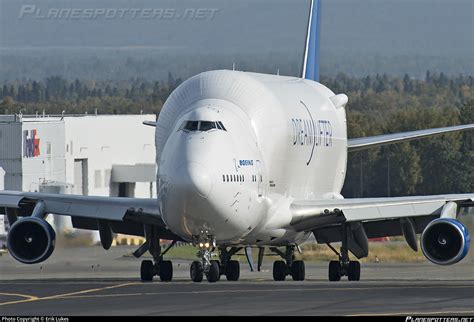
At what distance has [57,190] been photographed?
82.8m

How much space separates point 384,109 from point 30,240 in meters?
68.2

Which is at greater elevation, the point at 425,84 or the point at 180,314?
the point at 425,84

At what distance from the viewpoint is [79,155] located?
90000 millimetres

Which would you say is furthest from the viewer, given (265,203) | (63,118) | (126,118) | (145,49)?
(145,49)

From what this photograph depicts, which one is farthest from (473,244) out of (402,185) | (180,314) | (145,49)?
(145,49)

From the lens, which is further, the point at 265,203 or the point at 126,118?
the point at 126,118

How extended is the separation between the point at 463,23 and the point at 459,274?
9875cm

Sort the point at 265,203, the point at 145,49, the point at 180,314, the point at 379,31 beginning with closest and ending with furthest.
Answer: the point at 180,314, the point at 265,203, the point at 145,49, the point at 379,31

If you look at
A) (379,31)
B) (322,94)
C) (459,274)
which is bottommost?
(459,274)

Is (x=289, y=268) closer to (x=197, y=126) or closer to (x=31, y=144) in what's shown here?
(x=197, y=126)

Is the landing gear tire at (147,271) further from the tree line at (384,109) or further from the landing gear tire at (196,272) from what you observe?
the tree line at (384,109)

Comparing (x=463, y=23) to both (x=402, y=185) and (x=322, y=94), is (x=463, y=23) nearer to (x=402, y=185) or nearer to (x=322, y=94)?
(x=402, y=185)

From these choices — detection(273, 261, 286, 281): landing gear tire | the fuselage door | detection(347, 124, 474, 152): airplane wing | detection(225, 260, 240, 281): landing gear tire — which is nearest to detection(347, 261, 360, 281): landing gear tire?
detection(273, 261, 286, 281): landing gear tire

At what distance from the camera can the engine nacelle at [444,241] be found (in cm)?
3872
